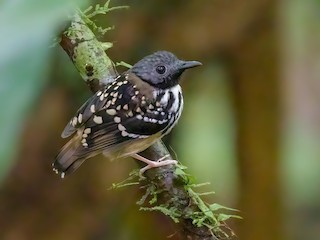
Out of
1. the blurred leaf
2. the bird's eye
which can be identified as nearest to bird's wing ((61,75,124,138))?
the bird's eye

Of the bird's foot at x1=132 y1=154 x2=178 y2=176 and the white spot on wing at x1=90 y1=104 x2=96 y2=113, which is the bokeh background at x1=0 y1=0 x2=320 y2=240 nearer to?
the white spot on wing at x1=90 y1=104 x2=96 y2=113

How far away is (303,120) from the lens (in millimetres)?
4805

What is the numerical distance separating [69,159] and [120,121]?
15 cm

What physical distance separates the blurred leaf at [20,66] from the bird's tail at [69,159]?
1.18 m

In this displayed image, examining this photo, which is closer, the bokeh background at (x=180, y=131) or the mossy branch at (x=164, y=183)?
the mossy branch at (x=164, y=183)

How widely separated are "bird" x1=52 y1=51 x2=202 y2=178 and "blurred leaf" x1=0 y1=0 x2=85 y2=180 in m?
1.14

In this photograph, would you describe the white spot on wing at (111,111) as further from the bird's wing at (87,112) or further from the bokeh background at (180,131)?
the bokeh background at (180,131)

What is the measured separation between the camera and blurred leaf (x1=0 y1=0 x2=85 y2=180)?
463mm

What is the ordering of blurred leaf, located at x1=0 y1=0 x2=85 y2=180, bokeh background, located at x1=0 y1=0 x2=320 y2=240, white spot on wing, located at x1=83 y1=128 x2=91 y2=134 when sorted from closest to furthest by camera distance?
blurred leaf, located at x1=0 y1=0 x2=85 y2=180
white spot on wing, located at x1=83 y1=128 x2=91 y2=134
bokeh background, located at x1=0 y1=0 x2=320 y2=240

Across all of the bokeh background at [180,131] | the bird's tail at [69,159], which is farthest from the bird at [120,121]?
the bokeh background at [180,131]

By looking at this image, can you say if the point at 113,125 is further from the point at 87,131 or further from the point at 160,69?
the point at 160,69

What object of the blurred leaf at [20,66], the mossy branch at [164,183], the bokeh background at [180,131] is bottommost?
the bokeh background at [180,131]

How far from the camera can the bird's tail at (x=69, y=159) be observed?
5.49 ft

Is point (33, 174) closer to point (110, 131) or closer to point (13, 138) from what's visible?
point (110, 131)
